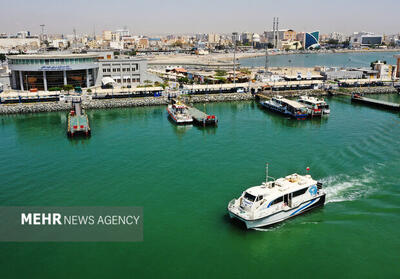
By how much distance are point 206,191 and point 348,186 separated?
7.09 metres

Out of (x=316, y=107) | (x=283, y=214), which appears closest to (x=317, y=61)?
(x=316, y=107)

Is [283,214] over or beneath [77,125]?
beneath

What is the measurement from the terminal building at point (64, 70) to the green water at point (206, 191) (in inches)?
503

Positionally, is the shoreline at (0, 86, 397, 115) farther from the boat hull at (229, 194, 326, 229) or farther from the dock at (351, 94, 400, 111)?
the boat hull at (229, 194, 326, 229)

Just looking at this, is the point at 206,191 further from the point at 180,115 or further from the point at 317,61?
the point at 317,61

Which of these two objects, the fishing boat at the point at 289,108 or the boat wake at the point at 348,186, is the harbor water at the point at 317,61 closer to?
the fishing boat at the point at 289,108

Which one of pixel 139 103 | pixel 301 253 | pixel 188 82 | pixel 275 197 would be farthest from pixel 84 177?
pixel 188 82

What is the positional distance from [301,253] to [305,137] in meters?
15.7

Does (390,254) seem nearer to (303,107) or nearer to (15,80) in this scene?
(303,107)

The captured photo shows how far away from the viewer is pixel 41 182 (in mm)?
18266

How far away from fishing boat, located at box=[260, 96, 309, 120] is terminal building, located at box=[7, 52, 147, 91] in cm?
2109

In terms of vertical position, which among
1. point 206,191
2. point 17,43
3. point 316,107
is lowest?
point 206,191

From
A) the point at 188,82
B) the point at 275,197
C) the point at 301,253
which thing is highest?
the point at 188,82

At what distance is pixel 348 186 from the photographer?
17297mm
